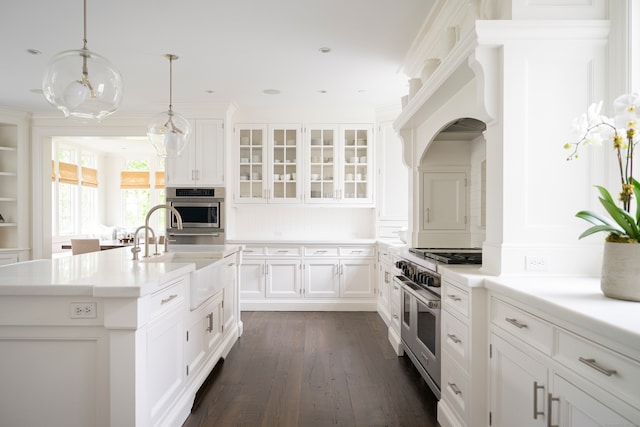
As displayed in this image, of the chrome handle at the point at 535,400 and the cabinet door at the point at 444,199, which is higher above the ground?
the cabinet door at the point at 444,199

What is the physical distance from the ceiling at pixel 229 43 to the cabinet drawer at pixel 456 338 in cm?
212

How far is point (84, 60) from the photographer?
183 centimetres

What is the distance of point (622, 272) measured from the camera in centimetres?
132

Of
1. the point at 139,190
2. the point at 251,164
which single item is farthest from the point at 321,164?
the point at 139,190

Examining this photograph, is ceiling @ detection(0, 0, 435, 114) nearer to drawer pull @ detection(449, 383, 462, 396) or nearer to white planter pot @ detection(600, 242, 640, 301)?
white planter pot @ detection(600, 242, 640, 301)

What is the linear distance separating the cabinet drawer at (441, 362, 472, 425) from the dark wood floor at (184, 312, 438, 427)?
24cm

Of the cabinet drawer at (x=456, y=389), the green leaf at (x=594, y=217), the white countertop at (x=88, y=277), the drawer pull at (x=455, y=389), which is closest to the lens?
the green leaf at (x=594, y=217)

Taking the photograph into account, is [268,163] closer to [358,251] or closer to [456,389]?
[358,251]

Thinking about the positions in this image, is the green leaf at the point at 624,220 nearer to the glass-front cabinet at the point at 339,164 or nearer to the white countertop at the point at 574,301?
the white countertop at the point at 574,301

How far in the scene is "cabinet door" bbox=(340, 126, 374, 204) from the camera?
5074 mm

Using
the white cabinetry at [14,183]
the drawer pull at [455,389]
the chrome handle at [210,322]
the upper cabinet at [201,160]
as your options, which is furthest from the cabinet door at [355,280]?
the white cabinetry at [14,183]

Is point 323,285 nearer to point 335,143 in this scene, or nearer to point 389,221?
point 389,221

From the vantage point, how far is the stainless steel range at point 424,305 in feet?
7.47

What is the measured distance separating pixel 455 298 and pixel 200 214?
376 cm
